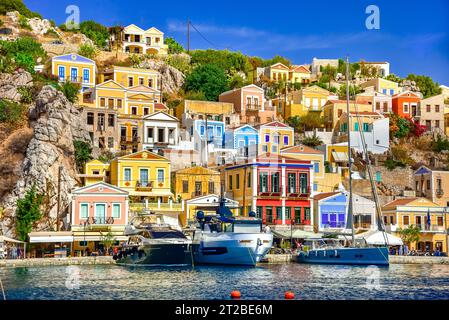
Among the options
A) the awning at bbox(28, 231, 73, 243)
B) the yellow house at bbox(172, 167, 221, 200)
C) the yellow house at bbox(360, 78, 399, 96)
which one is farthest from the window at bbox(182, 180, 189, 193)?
the yellow house at bbox(360, 78, 399, 96)

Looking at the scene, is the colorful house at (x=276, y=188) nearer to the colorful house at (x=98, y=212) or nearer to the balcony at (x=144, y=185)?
the balcony at (x=144, y=185)

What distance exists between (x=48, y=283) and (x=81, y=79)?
33.1 meters

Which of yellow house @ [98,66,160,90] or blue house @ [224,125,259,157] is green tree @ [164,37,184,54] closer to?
yellow house @ [98,66,160,90]

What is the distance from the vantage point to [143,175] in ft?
129

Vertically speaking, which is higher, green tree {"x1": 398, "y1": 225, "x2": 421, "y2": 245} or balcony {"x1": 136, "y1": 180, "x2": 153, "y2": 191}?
balcony {"x1": 136, "y1": 180, "x2": 153, "y2": 191}

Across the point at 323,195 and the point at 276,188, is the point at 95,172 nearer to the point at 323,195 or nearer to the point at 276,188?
the point at 276,188

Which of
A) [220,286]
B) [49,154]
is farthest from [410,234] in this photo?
[220,286]

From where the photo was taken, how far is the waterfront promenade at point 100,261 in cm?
2955

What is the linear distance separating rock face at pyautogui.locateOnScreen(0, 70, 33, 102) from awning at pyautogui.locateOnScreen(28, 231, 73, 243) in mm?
15951

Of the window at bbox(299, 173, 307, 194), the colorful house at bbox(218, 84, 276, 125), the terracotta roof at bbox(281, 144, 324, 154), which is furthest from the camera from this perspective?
the colorful house at bbox(218, 84, 276, 125)

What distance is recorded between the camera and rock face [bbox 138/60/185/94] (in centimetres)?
5744

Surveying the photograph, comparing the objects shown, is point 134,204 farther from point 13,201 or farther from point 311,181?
point 311,181

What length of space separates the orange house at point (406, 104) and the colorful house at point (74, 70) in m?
24.7

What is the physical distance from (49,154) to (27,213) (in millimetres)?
4495
